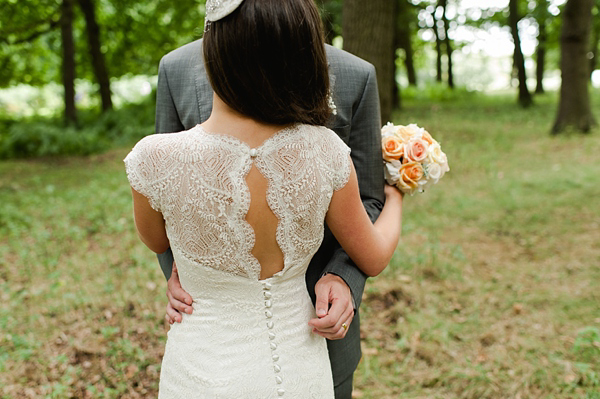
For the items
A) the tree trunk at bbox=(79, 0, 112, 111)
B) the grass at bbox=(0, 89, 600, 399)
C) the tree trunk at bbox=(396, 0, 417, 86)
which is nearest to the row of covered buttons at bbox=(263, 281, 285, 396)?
the grass at bbox=(0, 89, 600, 399)

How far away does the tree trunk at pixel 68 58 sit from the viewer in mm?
12438

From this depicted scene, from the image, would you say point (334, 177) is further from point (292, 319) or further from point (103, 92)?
point (103, 92)

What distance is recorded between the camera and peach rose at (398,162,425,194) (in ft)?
5.78

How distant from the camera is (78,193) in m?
7.54

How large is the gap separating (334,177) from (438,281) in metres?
3.72

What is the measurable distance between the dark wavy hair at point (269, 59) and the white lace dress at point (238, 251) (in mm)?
85

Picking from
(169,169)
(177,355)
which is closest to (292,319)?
(177,355)

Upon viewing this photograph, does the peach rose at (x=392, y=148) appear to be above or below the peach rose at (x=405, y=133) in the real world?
below

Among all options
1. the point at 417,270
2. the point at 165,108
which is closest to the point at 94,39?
the point at 417,270

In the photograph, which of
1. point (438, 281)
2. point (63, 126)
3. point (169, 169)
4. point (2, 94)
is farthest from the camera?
point (2, 94)

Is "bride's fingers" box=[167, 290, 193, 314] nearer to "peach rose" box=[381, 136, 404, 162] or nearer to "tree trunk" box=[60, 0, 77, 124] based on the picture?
"peach rose" box=[381, 136, 404, 162]

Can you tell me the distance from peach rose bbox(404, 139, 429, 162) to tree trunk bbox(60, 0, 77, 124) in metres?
13.0

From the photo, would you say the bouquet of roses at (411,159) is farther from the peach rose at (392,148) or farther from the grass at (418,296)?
the grass at (418,296)

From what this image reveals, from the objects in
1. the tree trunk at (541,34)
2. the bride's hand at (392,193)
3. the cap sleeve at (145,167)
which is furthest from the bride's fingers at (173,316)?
the tree trunk at (541,34)
